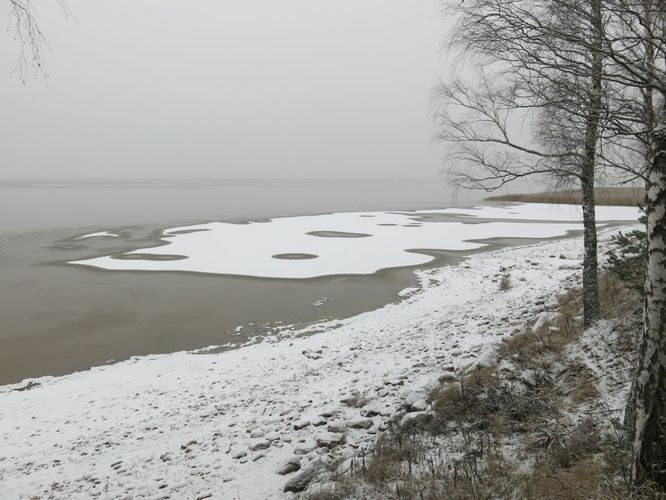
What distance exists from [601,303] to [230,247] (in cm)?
2179

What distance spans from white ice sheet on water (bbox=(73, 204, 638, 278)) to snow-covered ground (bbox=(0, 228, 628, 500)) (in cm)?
902

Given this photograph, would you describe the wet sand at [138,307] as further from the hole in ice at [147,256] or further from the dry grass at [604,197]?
the dry grass at [604,197]

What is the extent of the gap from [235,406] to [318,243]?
2075 cm

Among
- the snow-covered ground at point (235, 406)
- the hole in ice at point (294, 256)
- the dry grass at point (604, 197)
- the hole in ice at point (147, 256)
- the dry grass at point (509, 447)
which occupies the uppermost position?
the dry grass at point (604, 197)

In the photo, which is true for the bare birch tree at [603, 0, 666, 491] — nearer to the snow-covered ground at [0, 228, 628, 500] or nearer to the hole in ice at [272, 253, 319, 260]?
the snow-covered ground at [0, 228, 628, 500]

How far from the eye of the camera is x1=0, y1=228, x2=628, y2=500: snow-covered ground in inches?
231

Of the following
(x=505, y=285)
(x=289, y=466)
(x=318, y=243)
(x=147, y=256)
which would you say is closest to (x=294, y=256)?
(x=318, y=243)

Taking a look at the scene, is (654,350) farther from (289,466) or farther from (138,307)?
(138,307)

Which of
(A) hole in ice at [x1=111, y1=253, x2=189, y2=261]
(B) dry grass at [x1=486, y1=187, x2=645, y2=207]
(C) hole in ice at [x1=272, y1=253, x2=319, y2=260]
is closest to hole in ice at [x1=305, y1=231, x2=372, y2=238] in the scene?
(C) hole in ice at [x1=272, y1=253, x2=319, y2=260]

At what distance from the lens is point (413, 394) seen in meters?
6.98

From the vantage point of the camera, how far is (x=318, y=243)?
93.2 feet

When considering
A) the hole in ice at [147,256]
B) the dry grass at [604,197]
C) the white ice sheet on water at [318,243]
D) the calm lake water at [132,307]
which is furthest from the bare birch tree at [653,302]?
the hole in ice at [147,256]

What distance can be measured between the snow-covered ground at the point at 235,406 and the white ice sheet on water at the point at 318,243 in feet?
29.6

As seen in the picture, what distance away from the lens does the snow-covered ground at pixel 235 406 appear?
231 inches
